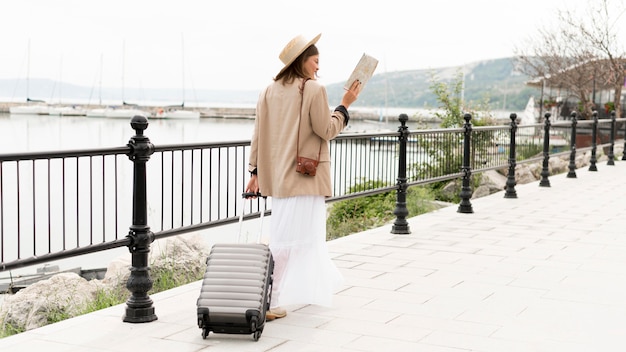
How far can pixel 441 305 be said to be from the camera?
6473mm

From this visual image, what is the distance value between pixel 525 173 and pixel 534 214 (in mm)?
8121

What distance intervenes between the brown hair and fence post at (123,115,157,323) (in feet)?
3.24

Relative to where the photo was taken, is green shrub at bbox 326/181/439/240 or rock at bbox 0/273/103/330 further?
green shrub at bbox 326/181/439/240

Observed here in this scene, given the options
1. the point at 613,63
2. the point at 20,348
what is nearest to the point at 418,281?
the point at 20,348

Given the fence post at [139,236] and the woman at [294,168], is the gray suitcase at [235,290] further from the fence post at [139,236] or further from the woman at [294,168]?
the fence post at [139,236]

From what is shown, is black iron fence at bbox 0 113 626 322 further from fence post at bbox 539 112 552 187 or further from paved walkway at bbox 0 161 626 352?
paved walkway at bbox 0 161 626 352

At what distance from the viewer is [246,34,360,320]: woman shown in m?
5.65

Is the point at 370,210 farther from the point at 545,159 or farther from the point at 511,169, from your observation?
the point at 545,159

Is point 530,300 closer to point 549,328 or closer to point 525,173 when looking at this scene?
point 549,328

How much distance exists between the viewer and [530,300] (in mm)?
6719

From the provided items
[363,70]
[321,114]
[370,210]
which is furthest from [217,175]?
[321,114]

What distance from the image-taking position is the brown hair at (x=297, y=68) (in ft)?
18.6

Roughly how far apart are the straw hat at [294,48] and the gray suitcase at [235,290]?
4.05 ft

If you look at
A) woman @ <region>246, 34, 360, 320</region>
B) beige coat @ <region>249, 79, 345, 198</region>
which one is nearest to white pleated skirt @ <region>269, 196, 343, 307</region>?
woman @ <region>246, 34, 360, 320</region>
